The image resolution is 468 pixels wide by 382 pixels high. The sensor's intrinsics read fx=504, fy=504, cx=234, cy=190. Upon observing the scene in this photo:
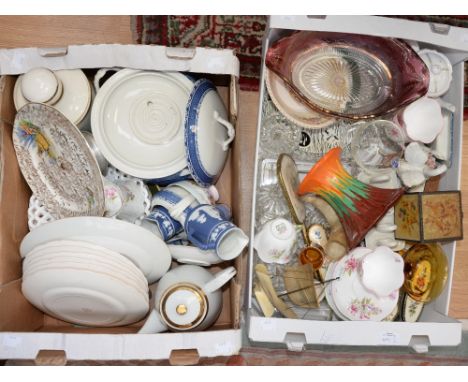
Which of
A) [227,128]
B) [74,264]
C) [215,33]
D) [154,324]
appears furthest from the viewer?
[215,33]

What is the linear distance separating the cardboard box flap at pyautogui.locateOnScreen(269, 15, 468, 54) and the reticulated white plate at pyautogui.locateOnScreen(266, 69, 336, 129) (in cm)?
16

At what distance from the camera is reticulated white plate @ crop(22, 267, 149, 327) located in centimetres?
94

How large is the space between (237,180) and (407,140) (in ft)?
1.28

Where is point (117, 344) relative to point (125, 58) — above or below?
below

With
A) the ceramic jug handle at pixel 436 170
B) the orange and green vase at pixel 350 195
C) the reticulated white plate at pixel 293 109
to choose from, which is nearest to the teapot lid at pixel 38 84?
the reticulated white plate at pixel 293 109

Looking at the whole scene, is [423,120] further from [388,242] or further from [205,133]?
[205,133]

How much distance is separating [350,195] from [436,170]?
199mm

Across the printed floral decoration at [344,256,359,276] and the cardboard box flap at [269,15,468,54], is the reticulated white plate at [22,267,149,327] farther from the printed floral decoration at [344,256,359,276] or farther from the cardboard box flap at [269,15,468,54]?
the cardboard box flap at [269,15,468,54]

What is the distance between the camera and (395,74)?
3.85ft

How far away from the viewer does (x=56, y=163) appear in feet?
3.61

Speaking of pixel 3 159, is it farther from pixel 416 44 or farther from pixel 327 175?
pixel 416 44

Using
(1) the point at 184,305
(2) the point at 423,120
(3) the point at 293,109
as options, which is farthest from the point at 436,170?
(1) the point at 184,305

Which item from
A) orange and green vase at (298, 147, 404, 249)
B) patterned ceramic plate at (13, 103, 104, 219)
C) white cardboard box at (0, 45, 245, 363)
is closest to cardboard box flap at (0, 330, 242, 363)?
white cardboard box at (0, 45, 245, 363)

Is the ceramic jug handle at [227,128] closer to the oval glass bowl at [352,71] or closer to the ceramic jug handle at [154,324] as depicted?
the oval glass bowl at [352,71]
